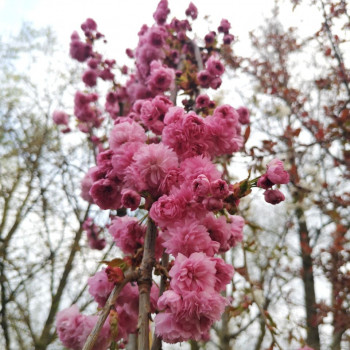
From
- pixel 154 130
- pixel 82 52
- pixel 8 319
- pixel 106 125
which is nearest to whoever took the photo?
pixel 154 130

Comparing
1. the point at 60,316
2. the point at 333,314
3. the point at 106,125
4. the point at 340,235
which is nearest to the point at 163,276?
the point at 60,316

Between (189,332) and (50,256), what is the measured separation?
177 inches

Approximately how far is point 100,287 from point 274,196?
800 millimetres

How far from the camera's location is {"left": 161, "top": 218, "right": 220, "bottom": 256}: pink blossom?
949 millimetres

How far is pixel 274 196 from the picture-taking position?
0.96m

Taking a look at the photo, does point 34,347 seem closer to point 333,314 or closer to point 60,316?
point 60,316

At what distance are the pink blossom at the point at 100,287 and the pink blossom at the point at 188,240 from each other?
17.1 inches

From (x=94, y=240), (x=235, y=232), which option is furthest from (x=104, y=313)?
(x=94, y=240)

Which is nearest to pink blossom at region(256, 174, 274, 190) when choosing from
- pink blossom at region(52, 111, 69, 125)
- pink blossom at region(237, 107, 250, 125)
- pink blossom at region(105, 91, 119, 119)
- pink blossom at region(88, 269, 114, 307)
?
pink blossom at region(88, 269, 114, 307)

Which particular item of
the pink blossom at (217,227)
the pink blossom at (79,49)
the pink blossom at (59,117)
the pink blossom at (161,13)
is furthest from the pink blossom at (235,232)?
the pink blossom at (59,117)

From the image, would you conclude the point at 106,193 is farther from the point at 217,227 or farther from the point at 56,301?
the point at 56,301

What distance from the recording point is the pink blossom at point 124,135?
1202 millimetres

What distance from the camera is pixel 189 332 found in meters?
0.86

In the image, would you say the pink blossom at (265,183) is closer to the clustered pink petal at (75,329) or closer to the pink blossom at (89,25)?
the clustered pink petal at (75,329)
